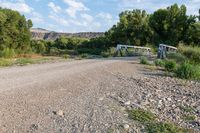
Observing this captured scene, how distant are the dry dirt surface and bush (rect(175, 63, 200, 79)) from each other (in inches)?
82.6

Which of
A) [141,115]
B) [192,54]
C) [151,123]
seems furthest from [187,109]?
[192,54]

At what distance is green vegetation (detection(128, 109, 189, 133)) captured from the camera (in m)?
6.24

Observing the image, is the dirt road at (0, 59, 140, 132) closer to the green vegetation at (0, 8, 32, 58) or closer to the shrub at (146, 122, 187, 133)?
the shrub at (146, 122, 187, 133)

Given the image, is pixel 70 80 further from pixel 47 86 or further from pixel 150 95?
pixel 150 95

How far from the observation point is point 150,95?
30.5ft

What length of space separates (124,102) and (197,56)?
13.9 m

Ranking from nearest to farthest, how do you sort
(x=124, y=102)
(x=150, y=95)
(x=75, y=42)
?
Result: (x=124, y=102) → (x=150, y=95) → (x=75, y=42)

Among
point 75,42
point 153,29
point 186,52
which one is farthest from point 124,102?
point 75,42

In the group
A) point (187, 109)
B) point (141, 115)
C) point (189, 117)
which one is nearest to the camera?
point (141, 115)

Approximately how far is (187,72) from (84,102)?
7204 mm

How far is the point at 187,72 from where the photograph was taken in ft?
46.2

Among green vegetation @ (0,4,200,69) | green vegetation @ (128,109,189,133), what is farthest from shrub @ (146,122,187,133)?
green vegetation @ (0,4,200,69)

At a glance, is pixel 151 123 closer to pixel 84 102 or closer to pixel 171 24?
pixel 84 102

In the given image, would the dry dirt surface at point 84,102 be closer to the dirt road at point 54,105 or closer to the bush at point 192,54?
the dirt road at point 54,105
